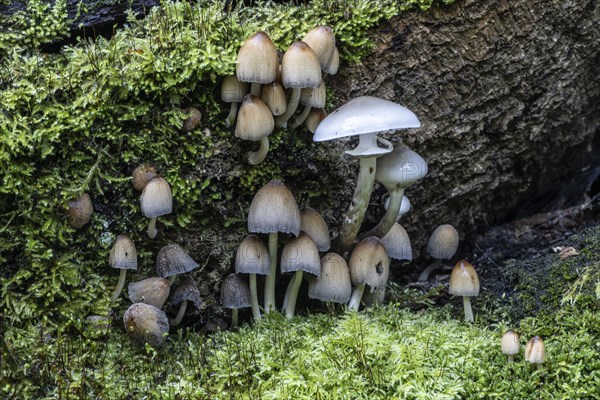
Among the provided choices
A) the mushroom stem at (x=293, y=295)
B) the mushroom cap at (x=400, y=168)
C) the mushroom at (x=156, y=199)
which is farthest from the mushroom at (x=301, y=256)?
the mushroom at (x=156, y=199)

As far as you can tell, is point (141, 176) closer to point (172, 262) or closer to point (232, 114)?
point (172, 262)

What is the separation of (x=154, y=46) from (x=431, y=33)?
1569 millimetres

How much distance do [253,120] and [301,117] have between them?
0.40m

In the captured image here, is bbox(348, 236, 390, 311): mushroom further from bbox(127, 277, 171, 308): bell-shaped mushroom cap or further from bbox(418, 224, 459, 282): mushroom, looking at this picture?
bbox(127, 277, 171, 308): bell-shaped mushroom cap

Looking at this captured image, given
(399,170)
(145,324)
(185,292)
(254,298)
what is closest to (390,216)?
(399,170)

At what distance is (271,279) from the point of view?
3.62 m

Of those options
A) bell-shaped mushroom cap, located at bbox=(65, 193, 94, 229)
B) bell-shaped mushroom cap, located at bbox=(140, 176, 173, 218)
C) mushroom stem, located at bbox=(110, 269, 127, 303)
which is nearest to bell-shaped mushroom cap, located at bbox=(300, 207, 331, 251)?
bell-shaped mushroom cap, located at bbox=(140, 176, 173, 218)

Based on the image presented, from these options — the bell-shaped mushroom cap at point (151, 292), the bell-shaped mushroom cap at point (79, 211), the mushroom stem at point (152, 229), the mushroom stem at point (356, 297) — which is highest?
the bell-shaped mushroom cap at point (79, 211)

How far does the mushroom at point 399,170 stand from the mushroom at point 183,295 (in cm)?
115

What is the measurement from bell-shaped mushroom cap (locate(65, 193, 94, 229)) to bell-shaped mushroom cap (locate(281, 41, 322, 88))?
1144 mm

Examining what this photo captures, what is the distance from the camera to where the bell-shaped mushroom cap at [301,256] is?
338 centimetres

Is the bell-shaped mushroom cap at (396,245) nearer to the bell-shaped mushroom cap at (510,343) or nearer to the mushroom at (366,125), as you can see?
the mushroom at (366,125)

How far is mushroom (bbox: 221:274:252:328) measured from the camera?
3479 millimetres

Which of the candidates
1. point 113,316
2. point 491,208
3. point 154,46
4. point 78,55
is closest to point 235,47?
point 154,46
